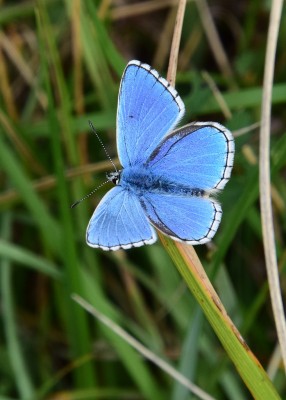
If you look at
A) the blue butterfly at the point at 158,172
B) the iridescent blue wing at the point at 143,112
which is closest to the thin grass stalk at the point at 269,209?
the blue butterfly at the point at 158,172

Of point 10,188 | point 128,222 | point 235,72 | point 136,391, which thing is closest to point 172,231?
point 128,222

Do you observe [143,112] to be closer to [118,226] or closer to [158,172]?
[158,172]

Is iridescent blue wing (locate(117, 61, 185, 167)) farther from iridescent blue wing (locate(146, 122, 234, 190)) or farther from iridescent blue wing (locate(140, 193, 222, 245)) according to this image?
iridescent blue wing (locate(140, 193, 222, 245))

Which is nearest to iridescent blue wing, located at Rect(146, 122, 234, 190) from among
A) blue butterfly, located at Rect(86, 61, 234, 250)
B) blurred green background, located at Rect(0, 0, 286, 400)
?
blue butterfly, located at Rect(86, 61, 234, 250)

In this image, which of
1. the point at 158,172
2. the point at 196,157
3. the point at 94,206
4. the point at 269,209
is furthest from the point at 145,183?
the point at 94,206

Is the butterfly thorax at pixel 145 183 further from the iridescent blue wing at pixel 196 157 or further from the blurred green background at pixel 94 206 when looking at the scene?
the blurred green background at pixel 94 206
